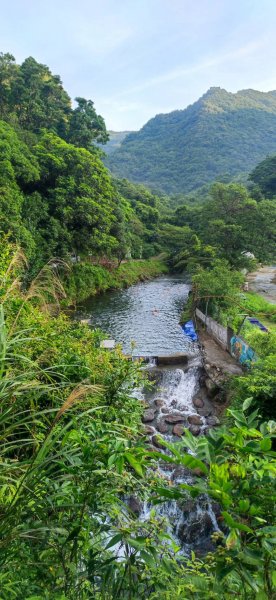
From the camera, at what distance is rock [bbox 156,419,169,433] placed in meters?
9.44

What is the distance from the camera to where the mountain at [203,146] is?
87.9 metres

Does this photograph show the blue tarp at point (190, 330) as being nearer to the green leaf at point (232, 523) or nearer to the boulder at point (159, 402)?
the boulder at point (159, 402)

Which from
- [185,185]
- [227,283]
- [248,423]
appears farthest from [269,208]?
[185,185]

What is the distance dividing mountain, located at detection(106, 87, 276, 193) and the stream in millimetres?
67100

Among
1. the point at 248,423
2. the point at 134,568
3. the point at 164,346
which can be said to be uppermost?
the point at 248,423

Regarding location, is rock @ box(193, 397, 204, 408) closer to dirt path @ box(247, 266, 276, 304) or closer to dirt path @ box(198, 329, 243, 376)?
dirt path @ box(198, 329, 243, 376)

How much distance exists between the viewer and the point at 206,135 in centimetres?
9738

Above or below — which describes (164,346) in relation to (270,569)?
below

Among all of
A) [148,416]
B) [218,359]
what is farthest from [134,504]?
[218,359]

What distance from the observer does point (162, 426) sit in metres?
9.59

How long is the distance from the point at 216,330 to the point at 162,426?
19.5 feet

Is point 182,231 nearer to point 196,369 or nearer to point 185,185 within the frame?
point 196,369

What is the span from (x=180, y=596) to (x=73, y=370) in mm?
3253

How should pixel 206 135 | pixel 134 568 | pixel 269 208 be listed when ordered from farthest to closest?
pixel 206 135 < pixel 269 208 < pixel 134 568
